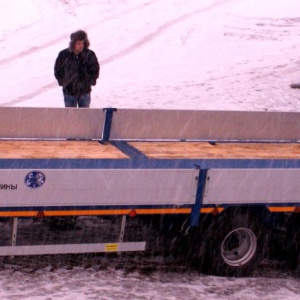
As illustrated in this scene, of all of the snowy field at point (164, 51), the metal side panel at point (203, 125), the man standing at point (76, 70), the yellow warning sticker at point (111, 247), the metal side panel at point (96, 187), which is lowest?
the yellow warning sticker at point (111, 247)

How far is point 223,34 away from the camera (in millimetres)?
24250

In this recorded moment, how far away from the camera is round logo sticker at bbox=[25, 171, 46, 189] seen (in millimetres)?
7274

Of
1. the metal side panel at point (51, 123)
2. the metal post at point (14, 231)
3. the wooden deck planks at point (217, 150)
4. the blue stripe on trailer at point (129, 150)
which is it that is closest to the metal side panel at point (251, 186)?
the blue stripe on trailer at point (129, 150)

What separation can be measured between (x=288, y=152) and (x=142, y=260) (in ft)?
7.52

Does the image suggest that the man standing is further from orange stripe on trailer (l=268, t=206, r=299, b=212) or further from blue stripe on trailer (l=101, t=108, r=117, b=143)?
orange stripe on trailer (l=268, t=206, r=299, b=212)

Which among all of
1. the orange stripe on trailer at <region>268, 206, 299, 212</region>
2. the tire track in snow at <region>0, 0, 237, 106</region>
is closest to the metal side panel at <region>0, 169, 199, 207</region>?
the orange stripe on trailer at <region>268, 206, 299, 212</region>

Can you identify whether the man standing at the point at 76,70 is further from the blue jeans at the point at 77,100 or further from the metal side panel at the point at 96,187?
the metal side panel at the point at 96,187

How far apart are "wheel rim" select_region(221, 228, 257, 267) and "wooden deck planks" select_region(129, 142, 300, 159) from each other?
39.3 inches

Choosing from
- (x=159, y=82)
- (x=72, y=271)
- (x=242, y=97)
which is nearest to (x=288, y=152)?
(x=72, y=271)

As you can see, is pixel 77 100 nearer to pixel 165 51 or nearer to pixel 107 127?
pixel 107 127

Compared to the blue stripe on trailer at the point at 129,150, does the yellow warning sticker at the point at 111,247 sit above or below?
below

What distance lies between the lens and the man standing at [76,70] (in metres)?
11.4

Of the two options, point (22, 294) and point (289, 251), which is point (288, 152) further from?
point (22, 294)

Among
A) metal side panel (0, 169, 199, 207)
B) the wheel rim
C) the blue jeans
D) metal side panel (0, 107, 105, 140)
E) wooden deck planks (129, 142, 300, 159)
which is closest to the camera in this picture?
metal side panel (0, 169, 199, 207)
